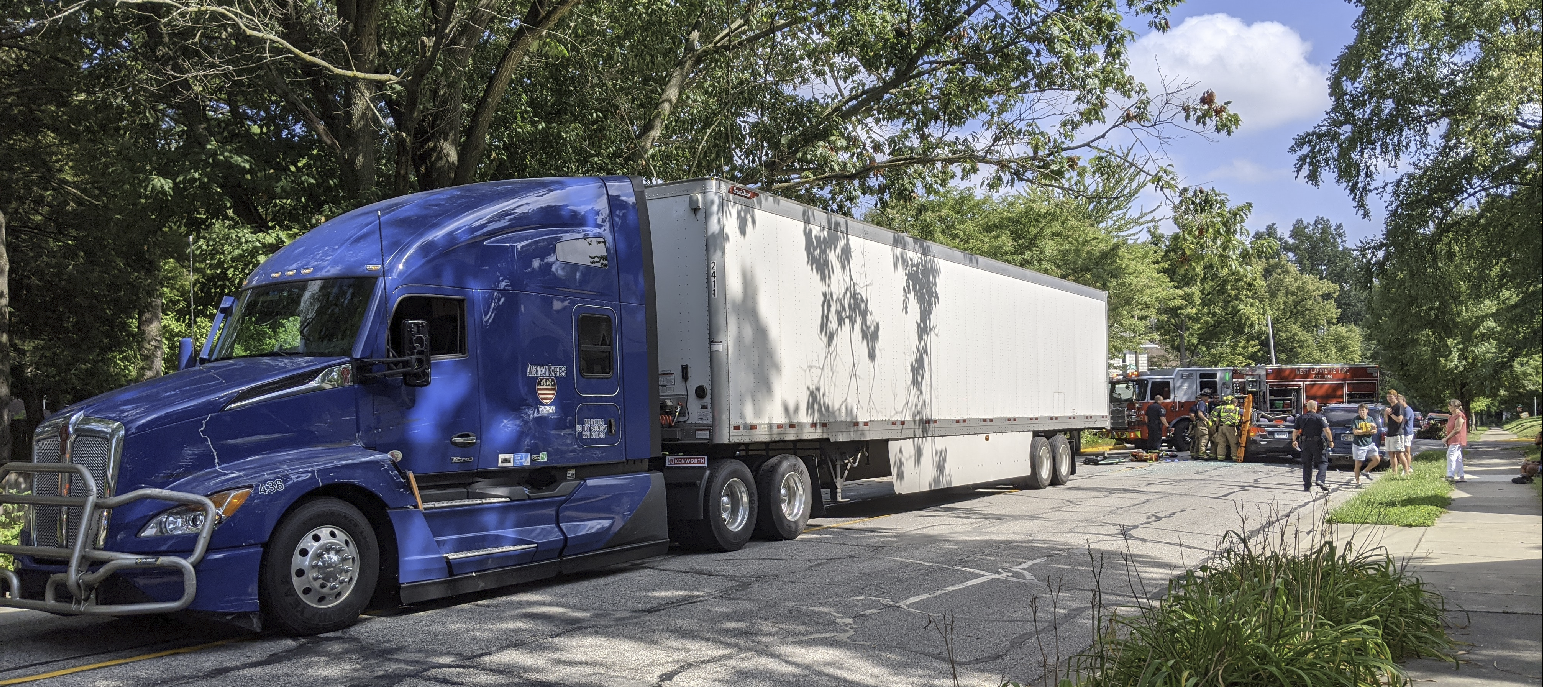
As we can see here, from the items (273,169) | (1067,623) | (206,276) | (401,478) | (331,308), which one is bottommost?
(1067,623)

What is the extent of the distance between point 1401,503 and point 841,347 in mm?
8065

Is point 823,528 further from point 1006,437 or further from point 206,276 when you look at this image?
point 206,276

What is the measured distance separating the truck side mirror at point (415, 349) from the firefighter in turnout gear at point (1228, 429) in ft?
78.5

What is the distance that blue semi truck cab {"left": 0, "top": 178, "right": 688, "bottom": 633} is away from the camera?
7.12 meters

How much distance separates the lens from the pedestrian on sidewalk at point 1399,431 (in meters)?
21.2

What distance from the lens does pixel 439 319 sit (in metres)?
8.95

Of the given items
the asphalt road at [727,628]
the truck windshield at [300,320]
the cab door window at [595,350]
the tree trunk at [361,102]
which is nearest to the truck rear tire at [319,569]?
the asphalt road at [727,628]

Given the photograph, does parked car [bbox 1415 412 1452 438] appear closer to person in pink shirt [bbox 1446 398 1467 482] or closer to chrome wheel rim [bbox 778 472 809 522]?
person in pink shirt [bbox 1446 398 1467 482]

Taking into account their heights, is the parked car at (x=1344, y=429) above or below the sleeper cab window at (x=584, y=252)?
below

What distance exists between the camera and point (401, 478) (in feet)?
27.2

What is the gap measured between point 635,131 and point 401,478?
1074 centimetres

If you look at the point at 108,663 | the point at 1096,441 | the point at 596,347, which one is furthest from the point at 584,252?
the point at 1096,441

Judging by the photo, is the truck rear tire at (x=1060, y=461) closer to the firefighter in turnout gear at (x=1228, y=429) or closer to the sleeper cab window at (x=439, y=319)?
the firefighter in turnout gear at (x=1228, y=429)

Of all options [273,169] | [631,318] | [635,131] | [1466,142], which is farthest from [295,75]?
[1466,142]
